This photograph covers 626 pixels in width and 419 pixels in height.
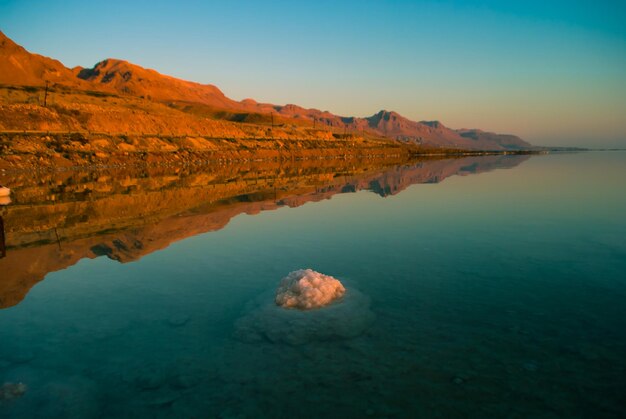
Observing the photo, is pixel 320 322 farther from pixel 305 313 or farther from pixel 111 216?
pixel 111 216

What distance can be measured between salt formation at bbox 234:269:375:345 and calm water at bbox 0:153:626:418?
7cm

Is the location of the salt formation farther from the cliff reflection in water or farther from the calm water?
the cliff reflection in water

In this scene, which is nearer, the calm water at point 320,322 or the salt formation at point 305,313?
the calm water at point 320,322

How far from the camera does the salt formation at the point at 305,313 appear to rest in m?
10.5

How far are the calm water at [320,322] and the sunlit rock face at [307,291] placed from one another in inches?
26.5

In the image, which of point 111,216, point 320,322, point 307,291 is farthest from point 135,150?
point 320,322

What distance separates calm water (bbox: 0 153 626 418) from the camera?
7891 mm

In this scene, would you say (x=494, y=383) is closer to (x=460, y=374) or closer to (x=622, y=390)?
(x=460, y=374)

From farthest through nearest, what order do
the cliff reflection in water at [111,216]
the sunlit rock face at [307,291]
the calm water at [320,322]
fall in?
the cliff reflection in water at [111,216] → the sunlit rock face at [307,291] → the calm water at [320,322]

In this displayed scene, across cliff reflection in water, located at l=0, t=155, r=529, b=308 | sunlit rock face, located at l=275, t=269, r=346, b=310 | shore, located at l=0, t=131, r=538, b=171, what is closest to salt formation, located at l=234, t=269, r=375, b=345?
sunlit rock face, located at l=275, t=269, r=346, b=310

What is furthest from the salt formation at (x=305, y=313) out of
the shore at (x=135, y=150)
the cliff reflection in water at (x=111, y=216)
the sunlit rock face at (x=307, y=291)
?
the shore at (x=135, y=150)

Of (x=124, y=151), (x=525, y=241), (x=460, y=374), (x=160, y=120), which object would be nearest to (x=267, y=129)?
(x=160, y=120)

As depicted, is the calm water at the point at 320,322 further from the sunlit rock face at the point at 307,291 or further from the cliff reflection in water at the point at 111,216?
the sunlit rock face at the point at 307,291

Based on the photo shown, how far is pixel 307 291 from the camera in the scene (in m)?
12.5
